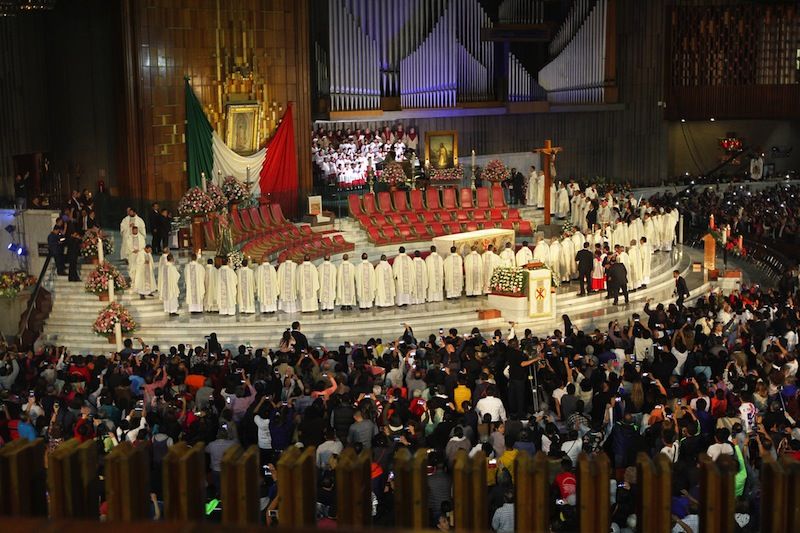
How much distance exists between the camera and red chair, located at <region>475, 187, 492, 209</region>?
2627cm

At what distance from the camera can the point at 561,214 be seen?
2834cm

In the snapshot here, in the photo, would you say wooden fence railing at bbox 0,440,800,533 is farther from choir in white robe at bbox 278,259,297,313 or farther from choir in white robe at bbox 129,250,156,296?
choir in white robe at bbox 129,250,156,296

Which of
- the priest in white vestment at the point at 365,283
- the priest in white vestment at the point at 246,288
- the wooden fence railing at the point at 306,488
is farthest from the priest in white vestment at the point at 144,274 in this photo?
the wooden fence railing at the point at 306,488

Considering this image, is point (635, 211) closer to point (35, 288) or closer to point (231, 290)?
point (231, 290)

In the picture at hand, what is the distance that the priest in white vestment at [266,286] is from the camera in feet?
64.6

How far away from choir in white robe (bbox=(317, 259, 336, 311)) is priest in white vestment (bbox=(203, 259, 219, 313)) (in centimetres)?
182

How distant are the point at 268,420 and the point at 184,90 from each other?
14547mm

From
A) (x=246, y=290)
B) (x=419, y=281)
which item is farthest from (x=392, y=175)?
(x=246, y=290)

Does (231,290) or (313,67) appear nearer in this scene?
(231,290)

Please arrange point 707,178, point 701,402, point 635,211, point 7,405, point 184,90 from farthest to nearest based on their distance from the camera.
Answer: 1. point 707,178
2. point 635,211
3. point 184,90
4. point 7,405
5. point 701,402

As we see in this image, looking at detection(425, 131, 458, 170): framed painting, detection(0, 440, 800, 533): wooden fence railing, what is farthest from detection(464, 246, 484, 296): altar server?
detection(0, 440, 800, 533): wooden fence railing

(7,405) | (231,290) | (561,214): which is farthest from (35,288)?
(561,214)


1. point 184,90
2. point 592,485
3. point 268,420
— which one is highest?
point 184,90

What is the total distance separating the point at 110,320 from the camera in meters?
18.3
